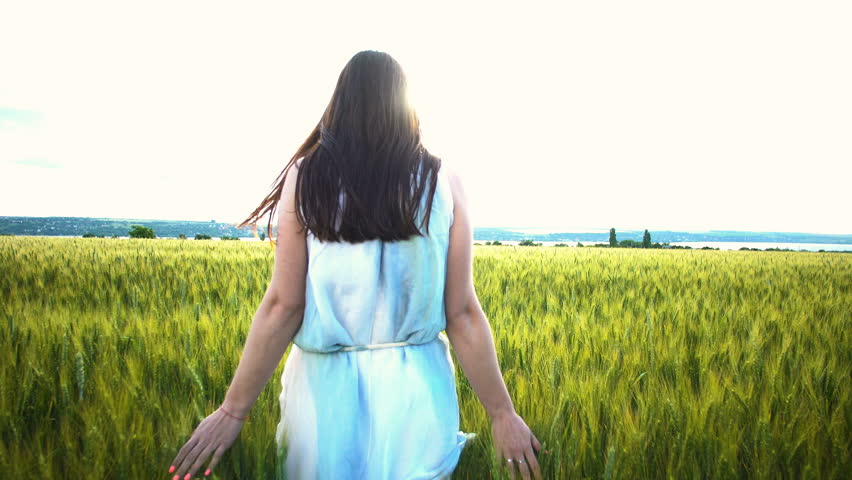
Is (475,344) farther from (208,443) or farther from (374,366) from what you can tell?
(208,443)

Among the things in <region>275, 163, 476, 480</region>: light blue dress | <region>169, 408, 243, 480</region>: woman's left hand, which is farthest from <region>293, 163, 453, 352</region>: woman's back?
<region>169, 408, 243, 480</region>: woman's left hand

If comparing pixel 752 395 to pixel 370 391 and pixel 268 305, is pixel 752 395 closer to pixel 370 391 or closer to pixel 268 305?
pixel 370 391

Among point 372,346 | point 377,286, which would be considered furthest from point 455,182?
point 372,346

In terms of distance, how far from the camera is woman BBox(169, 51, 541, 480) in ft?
3.65

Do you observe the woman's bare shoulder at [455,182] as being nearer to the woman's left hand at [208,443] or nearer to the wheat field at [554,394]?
the wheat field at [554,394]

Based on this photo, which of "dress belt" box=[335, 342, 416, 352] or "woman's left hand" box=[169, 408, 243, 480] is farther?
"dress belt" box=[335, 342, 416, 352]

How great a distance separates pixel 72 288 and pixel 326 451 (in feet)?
12.0

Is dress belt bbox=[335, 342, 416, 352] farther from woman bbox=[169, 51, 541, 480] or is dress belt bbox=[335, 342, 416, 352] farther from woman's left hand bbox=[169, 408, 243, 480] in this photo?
woman's left hand bbox=[169, 408, 243, 480]

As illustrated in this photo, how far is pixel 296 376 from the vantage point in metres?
1.25

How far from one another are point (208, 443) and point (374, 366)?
1.45 feet

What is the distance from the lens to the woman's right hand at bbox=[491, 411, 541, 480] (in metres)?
1.18

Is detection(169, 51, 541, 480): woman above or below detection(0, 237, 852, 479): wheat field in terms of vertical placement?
above

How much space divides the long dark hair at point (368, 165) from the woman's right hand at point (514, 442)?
0.55 m

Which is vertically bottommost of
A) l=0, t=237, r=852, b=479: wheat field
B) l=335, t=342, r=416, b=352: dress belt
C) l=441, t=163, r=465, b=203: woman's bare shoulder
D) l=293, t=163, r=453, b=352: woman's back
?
l=0, t=237, r=852, b=479: wheat field
